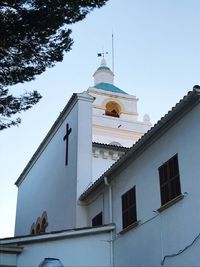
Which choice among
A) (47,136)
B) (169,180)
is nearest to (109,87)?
(47,136)

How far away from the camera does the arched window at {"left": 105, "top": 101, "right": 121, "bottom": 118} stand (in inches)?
1438

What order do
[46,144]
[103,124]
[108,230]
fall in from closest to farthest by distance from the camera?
[108,230]
[46,144]
[103,124]

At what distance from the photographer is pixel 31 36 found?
49.2 feet

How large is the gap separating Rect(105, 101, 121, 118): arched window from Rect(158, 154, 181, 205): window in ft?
74.2

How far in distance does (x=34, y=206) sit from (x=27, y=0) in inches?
569

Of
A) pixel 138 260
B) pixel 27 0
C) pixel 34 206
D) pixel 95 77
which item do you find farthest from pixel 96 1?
pixel 95 77

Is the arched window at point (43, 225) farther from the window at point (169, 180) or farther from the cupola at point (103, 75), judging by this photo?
the cupola at point (103, 75)

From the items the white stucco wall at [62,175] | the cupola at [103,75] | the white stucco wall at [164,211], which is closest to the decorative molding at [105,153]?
the white stucco wall at [62,175]

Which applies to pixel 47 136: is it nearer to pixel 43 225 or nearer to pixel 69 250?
pixel 43 225

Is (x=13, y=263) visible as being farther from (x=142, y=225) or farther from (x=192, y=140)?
(x=192, y=140)

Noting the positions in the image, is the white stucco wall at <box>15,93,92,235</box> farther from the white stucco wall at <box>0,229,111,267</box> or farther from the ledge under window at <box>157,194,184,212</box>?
the ledge under window at <box>157,194,184,212</box>

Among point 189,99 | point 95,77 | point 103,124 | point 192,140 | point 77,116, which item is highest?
point 95,77

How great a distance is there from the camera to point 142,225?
14406 mm

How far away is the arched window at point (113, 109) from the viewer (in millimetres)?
36531
